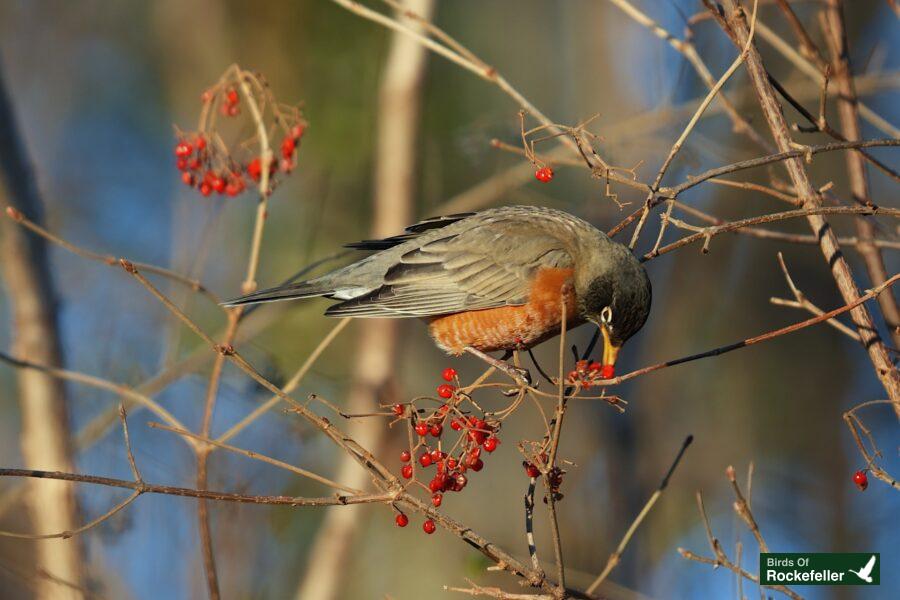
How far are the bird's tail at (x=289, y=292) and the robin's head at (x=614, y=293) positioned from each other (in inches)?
50.5

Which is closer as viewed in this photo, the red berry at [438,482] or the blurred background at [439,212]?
the red berry at [438,482]

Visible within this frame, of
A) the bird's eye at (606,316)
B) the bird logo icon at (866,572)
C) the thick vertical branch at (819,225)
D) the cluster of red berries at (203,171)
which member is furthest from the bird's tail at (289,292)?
the bird logo icon at (866,572)

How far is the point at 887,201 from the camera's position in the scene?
8023mm

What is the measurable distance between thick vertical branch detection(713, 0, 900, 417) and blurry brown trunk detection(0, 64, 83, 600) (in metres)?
2.96

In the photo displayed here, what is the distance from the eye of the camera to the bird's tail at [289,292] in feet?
12.2

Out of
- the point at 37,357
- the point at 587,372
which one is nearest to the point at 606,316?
the point at 587,372

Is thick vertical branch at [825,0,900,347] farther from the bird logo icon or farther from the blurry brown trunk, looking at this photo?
the blurry brown trunk

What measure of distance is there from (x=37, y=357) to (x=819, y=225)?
315 centimetres

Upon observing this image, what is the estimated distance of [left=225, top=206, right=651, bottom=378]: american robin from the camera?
401 centimetres

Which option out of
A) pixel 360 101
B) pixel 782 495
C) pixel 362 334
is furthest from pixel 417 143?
pixel 782 495

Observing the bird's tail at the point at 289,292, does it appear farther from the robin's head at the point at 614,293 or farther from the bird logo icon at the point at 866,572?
the bird logo icon at the point at 866,572

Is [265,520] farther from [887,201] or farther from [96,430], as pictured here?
[887,201]

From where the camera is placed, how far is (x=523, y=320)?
13.6 feet

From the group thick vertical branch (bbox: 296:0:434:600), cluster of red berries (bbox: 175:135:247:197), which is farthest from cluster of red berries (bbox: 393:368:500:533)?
thick vertical branch (bbox: 296:0:434:600)
